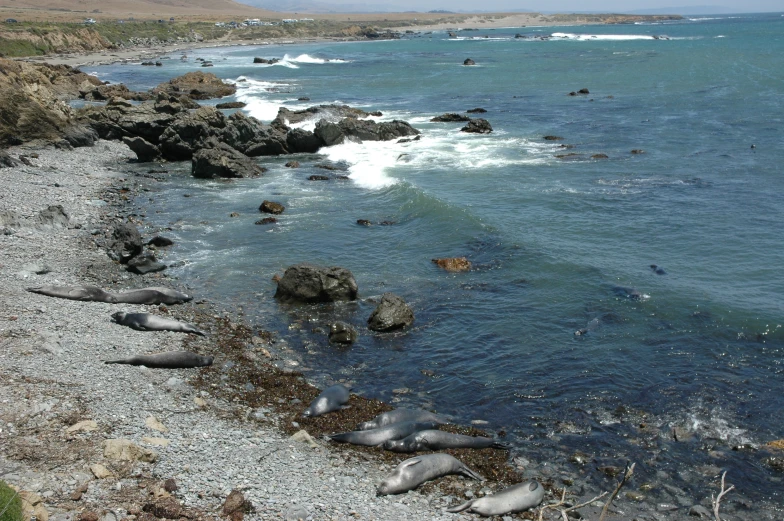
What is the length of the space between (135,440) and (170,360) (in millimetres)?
3438

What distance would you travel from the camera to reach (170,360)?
46.0 ft

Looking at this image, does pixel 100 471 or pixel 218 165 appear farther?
pixel 218 165

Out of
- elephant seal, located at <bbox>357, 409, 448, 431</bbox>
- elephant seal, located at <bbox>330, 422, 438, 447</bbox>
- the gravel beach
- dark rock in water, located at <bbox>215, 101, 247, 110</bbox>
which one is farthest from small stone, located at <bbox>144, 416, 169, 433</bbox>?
dark rock in water, located at <bbox>215, 101, 247, 110</bbox>

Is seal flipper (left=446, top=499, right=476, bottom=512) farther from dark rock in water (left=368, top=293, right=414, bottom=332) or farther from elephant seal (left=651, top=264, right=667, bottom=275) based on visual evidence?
elephant seal (left=651, top=264, right=667, bottom=275)

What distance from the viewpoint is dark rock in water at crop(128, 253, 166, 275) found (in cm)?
1922

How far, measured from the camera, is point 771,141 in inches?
1361

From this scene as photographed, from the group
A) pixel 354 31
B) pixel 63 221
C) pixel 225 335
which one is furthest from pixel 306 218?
pixel 354 31

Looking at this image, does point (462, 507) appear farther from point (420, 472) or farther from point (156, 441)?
point (156, 441)

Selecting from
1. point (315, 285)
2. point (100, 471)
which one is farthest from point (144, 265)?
point (100, 471)

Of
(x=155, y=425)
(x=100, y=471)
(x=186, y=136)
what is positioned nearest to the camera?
(x=100, y=471)

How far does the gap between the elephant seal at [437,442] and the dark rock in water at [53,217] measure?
14.9 meters

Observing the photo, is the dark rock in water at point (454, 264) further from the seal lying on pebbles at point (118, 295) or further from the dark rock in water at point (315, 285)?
the seal lying on pebbles at point (118, 295)

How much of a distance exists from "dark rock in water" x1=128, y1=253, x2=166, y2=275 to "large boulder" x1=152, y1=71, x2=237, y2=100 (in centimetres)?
3661

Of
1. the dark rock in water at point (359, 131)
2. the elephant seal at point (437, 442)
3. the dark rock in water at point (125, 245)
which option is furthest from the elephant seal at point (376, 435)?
the dark rock in water at point (359, 131)
